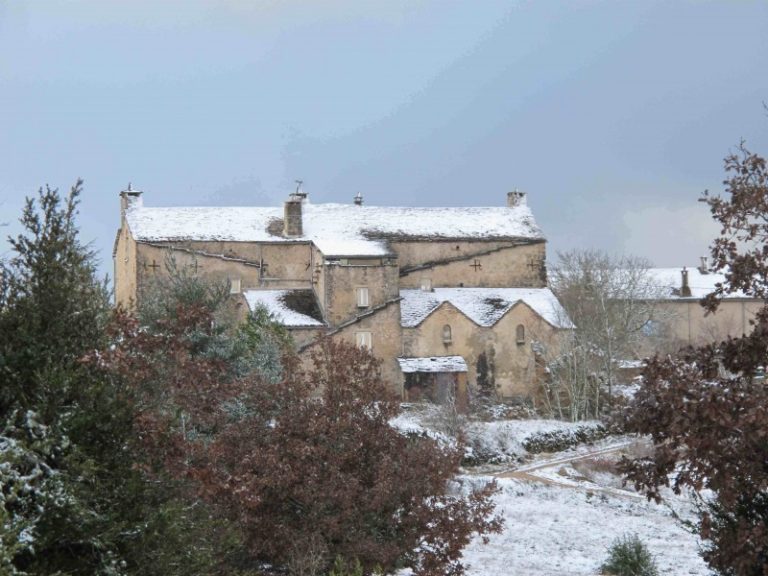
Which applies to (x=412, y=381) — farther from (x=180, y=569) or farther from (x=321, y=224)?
(x=180, y=569)

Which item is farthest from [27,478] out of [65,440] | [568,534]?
[568,534]

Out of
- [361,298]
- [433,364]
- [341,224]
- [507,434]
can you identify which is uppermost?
[341,224]

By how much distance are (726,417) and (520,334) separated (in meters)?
43.4

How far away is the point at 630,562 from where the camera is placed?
18438 millimetres

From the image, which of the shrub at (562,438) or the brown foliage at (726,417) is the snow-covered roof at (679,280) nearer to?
the shrub at (562,438)

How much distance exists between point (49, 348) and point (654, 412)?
5594mm

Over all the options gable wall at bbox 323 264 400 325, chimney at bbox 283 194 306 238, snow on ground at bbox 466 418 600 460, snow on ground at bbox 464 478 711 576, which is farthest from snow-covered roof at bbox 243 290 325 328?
snow on ground at bbox 464 478 711 576

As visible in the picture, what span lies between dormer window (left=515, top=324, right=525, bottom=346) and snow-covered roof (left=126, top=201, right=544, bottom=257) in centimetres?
766

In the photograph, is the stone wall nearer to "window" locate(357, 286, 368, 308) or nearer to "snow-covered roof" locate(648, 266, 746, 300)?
"window" locate(357, 286, 368, 308)

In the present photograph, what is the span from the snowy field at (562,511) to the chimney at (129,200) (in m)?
23.4

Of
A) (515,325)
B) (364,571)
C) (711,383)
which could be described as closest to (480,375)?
(515,325)

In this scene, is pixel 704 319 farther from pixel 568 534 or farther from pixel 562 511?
pixel 568 534

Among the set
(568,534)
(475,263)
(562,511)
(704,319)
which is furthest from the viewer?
(704,319)

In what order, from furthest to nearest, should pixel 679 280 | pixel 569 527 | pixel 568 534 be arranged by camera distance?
1. pixel 679 280
2. pixel 569 527
3. pixel 568 534
